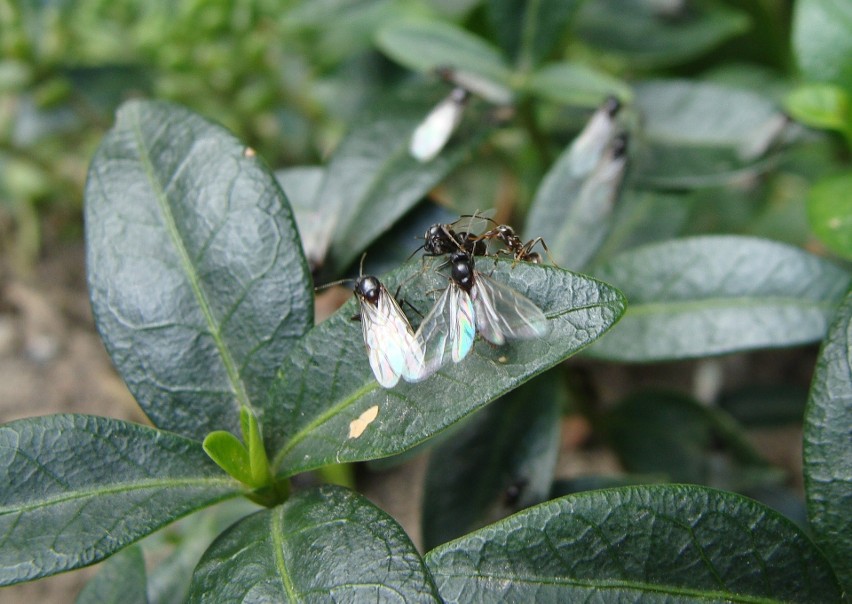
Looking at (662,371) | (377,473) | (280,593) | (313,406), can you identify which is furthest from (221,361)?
(662,371)

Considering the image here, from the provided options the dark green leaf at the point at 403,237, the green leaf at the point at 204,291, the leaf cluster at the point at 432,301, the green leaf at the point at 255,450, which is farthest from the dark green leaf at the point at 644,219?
the green leaf at the point at 255,450

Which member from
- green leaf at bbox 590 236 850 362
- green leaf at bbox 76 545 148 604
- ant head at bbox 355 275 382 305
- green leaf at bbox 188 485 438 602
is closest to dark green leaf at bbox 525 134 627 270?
green leaf at bbox 590 236 850 362

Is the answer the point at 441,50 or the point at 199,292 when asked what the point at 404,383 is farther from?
the point at 441,50

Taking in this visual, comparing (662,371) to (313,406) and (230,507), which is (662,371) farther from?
(313,406)

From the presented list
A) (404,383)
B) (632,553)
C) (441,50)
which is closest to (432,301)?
(404,383)

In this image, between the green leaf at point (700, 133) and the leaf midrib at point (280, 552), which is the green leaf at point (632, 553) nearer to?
the leaf midrib at point (280, 552)
